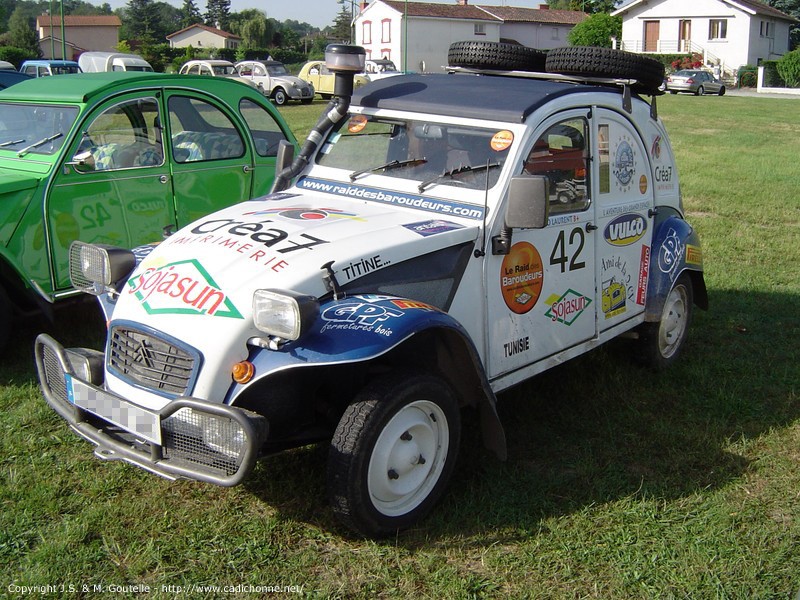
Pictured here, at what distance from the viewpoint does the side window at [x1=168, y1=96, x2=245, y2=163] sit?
6934mm

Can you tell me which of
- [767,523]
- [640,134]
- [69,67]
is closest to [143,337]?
[767,523]

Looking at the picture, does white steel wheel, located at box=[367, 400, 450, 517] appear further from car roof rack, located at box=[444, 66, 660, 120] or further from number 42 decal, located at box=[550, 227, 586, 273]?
car roof rack, located at box=[444, 66, 660, 120]

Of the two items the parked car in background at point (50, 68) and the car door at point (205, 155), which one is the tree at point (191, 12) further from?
the car door at point (205, 155)

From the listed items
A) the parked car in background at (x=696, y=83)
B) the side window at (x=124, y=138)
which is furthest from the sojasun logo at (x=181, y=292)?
the parked car in background at (x=696, y=83)

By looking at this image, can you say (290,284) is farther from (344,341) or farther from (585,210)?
(585,210)

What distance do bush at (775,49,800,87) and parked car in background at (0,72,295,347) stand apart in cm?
4632

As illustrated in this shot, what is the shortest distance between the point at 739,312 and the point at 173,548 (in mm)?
5409

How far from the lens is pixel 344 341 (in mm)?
3393

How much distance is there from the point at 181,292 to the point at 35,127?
3.68 meters

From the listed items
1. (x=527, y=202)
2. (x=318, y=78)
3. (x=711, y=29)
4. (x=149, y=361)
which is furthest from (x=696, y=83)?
(x=149, y=361)

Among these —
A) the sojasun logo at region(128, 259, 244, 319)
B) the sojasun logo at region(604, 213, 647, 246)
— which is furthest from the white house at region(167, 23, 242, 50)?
the sojasun logo at region(128, 259, 244, 319)

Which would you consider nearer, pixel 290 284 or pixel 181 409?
pixel 181 409

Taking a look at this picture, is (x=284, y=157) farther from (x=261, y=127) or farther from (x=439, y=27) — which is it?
(x=439, y=27)

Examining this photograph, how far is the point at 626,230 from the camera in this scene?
17.4ft
